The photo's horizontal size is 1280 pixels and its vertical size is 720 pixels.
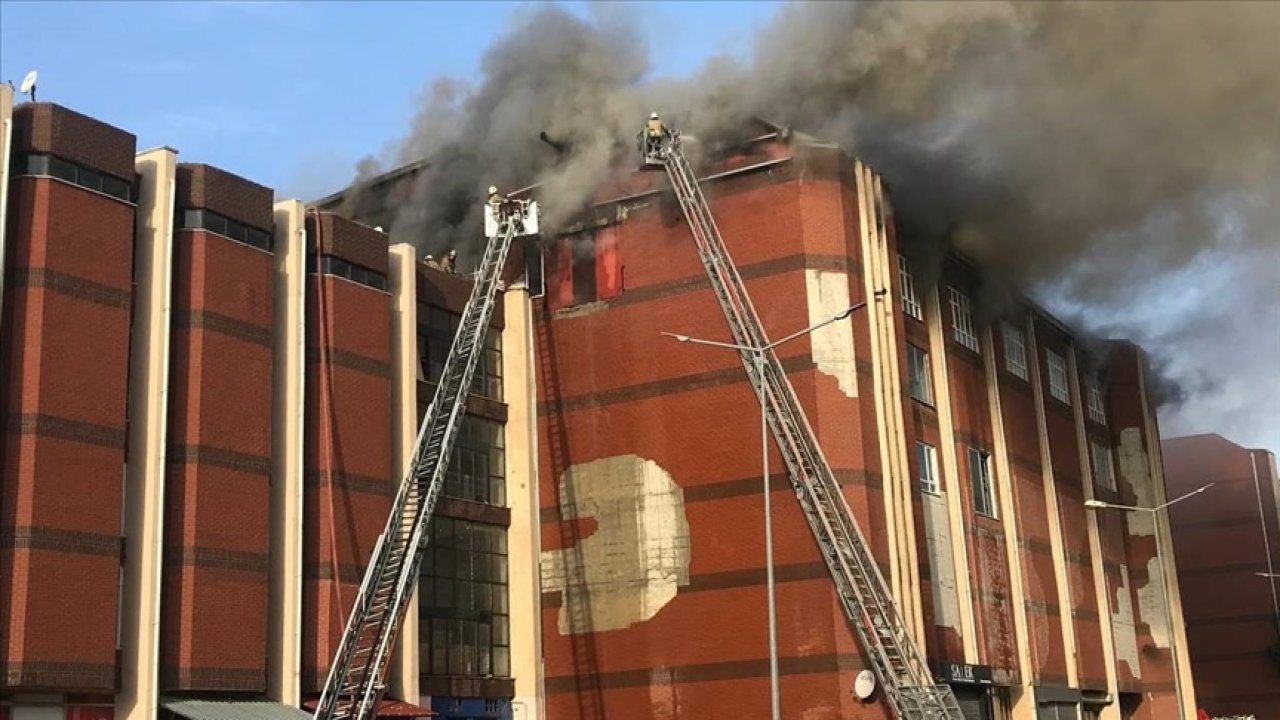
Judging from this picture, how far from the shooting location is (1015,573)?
142ft

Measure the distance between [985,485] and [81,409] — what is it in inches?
1054

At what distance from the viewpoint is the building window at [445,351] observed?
36781mm

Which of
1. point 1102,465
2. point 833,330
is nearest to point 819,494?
point 833,330

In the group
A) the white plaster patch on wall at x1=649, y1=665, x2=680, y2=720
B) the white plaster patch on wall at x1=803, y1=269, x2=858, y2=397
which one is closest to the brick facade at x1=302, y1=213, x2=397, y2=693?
the white plaster patch on wall at x1=649, y1=665, x2=680, y2=720

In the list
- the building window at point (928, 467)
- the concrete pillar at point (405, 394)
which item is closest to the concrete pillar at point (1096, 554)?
the building window at point (928, 467)

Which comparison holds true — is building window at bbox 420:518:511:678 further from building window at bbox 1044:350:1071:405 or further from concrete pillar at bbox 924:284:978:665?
building window at bbox 1044:350:1071:405

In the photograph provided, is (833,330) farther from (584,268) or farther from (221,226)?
(221,226)

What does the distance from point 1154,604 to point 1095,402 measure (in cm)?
786

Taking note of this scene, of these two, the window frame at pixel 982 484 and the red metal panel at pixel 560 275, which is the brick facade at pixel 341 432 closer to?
the red metal panel at pixel 560 275

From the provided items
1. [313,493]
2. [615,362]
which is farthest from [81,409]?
[615,362]

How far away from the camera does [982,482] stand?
43.2 meters

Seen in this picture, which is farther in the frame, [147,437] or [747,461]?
[747,461]

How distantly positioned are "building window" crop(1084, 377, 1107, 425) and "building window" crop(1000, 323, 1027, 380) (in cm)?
728

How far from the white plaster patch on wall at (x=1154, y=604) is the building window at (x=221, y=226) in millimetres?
36170
